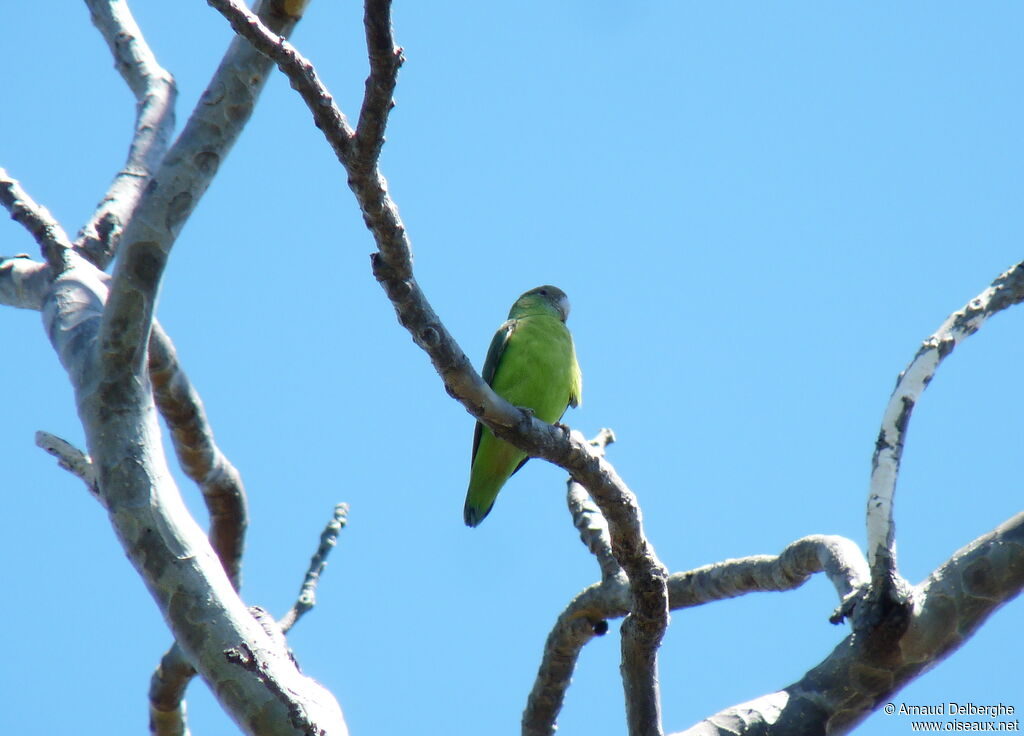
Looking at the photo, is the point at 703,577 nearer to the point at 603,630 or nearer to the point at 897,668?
the point at 603,630

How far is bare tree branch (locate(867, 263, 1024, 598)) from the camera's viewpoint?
3148 millimetres

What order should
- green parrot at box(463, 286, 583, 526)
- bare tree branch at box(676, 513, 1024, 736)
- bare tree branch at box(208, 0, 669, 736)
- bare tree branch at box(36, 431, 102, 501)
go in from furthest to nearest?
green parrot at box(463, 286, 583, 526) → bare tree branch at box(36, 431, 102, 501) → bare tree branch at box(676, 513, 1024, 736) → bare tree branch at box(208, 0, 669, 736)

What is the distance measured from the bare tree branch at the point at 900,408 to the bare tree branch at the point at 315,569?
3.20m

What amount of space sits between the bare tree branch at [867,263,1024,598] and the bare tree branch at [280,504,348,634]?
3197 millimetres

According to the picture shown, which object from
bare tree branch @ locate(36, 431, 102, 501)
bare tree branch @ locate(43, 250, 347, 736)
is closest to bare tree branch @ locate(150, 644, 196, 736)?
bare tree branch @ locate(36, 431, 102, 501)

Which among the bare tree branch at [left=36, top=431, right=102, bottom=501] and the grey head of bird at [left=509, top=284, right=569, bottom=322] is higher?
the grey head of bird at [left=509, top=284, right=569, bottom=322]

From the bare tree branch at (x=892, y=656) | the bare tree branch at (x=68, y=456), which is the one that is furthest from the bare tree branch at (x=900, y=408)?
the bare tree branch at (x=68, y=456)

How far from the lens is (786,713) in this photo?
3.08 metres

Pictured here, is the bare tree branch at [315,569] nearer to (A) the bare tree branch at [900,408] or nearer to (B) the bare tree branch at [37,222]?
(B) the bare tree branch at [37,222]

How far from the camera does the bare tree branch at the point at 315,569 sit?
5.43 meters

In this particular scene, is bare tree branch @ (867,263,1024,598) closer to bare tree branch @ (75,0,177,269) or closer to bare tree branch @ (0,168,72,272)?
bare tree branch @ (75,0,177,269)

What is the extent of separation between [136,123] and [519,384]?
2.99m

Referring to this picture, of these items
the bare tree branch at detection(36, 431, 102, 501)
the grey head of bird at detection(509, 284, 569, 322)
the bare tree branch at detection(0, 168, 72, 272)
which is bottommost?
the bare tree branch at detection(36, 431, 102, 501)

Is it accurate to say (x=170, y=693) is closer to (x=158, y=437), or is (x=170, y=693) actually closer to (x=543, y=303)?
(x=158, y=437)
